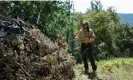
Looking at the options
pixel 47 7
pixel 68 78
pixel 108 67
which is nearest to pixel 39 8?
pixel 47 7

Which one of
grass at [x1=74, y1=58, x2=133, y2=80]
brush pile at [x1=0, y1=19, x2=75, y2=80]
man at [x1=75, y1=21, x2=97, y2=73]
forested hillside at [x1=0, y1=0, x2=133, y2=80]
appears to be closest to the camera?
brush pile at [x1=0, y1=19, x2=75, y2=80]

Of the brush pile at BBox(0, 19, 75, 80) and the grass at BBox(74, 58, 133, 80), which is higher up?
the brush pile at BBox(0, 19, 75, 80)

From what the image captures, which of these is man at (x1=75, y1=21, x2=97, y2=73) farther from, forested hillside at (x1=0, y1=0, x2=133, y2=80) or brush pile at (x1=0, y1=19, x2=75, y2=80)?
brush pile at (x1=0, y1=19, x2=75, y2=80)

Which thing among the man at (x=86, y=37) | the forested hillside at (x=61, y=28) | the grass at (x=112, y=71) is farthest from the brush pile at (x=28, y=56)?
the man at (x=86, y=37)

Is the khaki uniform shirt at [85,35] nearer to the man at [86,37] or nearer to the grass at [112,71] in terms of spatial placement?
the man at [86,37]

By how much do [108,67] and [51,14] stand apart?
21617 millimetres

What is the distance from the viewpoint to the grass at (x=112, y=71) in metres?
12.2

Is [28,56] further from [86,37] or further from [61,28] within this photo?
[61,28]

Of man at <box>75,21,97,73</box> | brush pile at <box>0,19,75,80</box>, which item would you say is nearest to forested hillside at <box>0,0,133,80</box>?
brush pile at <box>0,19,75,80</box>

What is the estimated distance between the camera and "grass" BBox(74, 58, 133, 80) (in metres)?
12.2

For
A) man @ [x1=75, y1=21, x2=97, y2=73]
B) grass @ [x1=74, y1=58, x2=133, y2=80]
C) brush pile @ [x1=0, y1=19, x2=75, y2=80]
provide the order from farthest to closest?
grass @ [x1=74, y1=58, x2=133, y2=80] → man @ [x1=75, y1=21, x2=97, y2=73] → brush pile @ [x1=0, y1=19, x2=75, y2=80]

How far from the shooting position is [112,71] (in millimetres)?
13695

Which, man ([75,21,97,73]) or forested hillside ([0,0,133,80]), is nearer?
forested hillside ([0,0,133,80])

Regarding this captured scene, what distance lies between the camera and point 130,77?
46.0ft
